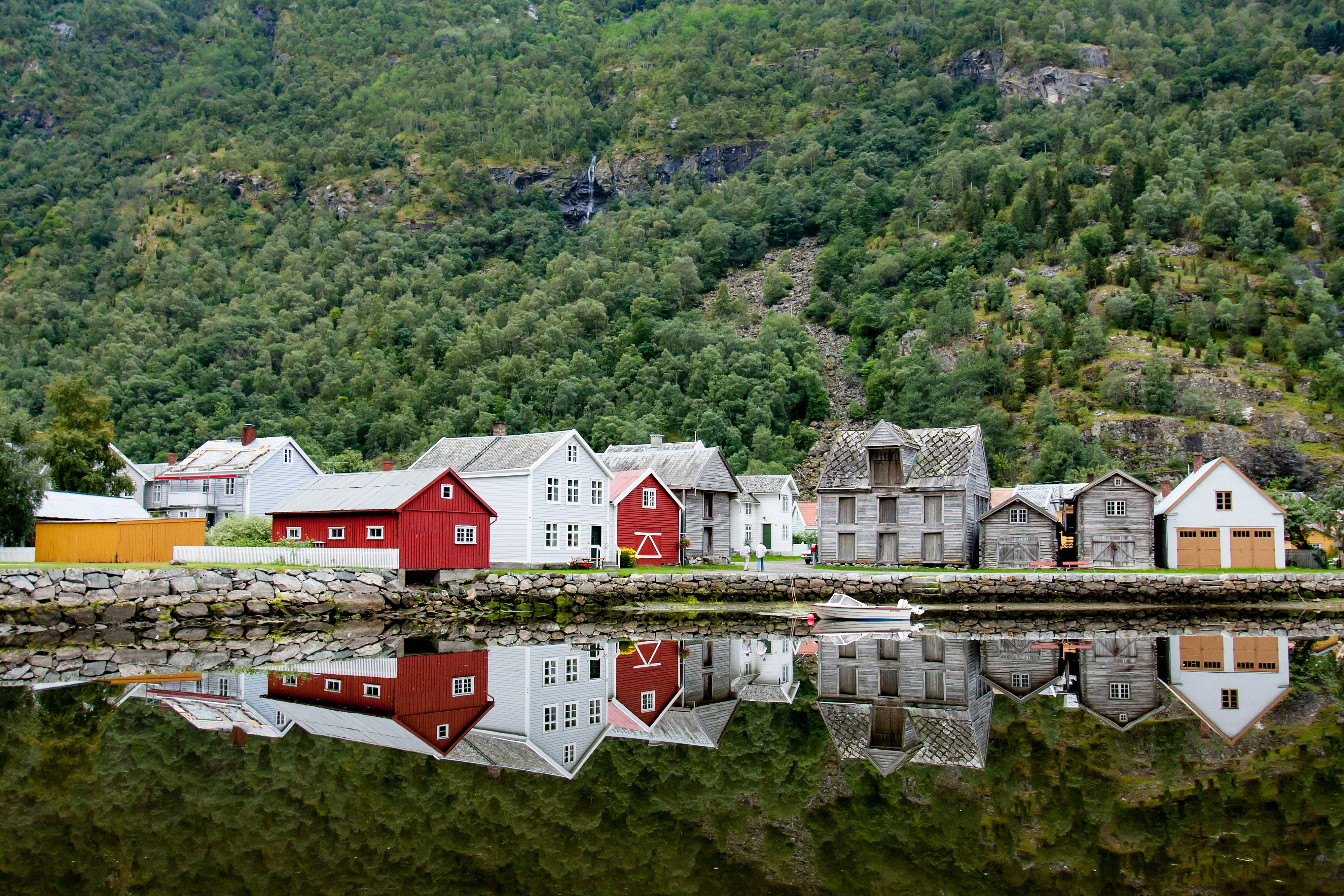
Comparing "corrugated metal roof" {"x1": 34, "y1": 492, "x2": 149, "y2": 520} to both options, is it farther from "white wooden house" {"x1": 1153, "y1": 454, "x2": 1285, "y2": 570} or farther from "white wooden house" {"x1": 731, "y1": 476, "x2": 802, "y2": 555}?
"white wooden house" {"x1": 1153, "y1": 454, "x2": 1285, "y2": 570}

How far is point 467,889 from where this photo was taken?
31.8ft

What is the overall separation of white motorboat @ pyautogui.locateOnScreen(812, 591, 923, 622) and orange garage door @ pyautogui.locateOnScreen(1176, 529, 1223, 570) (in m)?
20.8

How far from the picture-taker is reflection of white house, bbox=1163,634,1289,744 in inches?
695

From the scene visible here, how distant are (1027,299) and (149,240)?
14427cm

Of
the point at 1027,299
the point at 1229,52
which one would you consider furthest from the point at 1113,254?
the point at 1229,52

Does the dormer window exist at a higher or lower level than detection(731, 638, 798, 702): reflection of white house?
higher

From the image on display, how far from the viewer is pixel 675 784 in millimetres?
13695

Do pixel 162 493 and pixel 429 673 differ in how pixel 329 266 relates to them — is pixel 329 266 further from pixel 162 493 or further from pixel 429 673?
pixel 429 673

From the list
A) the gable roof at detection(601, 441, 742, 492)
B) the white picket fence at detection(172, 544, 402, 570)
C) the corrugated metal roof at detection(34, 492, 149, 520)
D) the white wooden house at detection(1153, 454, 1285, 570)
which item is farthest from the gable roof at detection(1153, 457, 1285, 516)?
the corrugated metal roof at detection(34, 492, 149, 520)

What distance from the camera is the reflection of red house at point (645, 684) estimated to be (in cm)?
1848

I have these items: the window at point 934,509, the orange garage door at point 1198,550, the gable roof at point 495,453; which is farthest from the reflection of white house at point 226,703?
the orange garage door at point 1198,550

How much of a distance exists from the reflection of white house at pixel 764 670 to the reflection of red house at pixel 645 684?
1.48 m

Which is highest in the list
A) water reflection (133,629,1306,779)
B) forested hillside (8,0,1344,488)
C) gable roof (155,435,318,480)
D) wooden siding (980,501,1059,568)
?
forested hillside (8,0,1344,488)

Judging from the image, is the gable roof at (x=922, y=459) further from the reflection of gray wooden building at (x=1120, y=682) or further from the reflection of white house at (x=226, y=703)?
the reflection of white house at (x=226, y=703)
